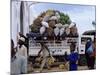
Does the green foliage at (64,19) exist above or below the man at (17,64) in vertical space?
above

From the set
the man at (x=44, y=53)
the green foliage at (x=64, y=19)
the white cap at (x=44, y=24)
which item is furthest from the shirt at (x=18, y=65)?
the green foliage at (x=64, y=19)

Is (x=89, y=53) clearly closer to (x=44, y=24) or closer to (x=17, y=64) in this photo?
(x=44, y=24)

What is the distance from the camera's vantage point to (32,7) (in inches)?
66.0

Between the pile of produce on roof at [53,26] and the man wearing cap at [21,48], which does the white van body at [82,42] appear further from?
the man wearing cap at [21,48]

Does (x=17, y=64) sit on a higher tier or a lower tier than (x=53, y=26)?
lower

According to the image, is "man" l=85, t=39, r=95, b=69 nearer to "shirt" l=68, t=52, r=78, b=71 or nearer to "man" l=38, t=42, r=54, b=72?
"shirt" l=68, t=52, r=78, b=71

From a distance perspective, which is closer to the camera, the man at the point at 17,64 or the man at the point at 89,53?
the man at the point at 17,64

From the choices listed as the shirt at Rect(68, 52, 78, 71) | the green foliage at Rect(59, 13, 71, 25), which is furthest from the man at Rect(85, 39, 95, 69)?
the green foliage at Rect(59, 13, 71, 25)

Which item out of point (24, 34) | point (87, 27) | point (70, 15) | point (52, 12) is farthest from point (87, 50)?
point (24, 34)

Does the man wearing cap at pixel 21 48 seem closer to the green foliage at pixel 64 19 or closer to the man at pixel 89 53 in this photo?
the green foliage at pixel 64 19

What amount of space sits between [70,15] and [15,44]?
0.52 metres

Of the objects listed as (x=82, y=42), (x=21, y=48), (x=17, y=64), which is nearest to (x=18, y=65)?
(x=17, y=64)

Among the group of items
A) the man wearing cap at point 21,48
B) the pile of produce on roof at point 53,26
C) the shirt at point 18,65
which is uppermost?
the pile of produce on roof at point 53,26

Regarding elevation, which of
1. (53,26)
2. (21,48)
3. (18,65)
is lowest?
(18,65)
